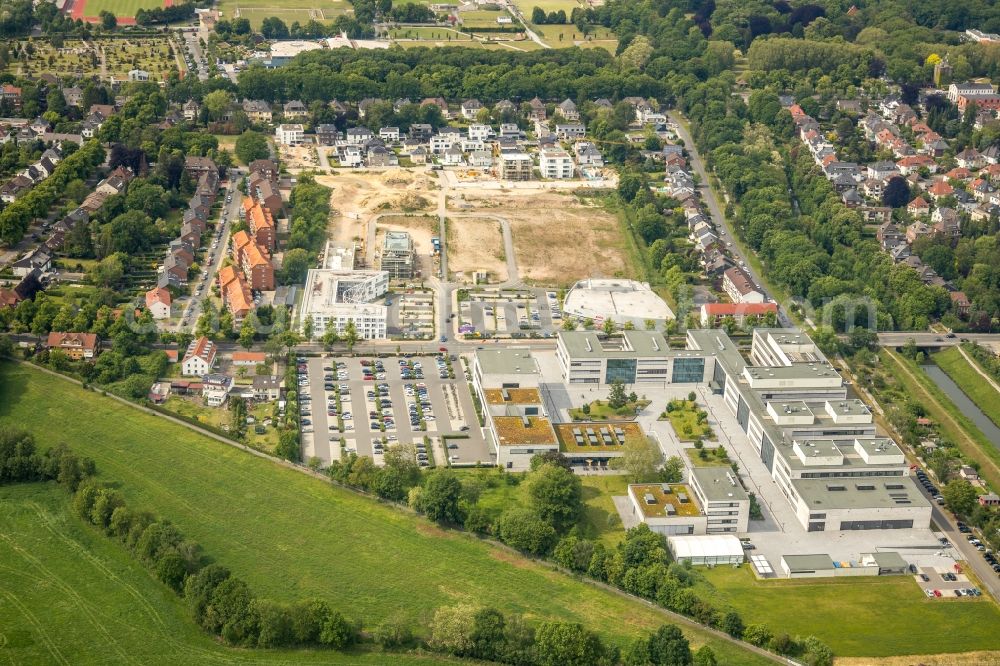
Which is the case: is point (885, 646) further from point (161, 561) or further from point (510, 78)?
point (510, 78)

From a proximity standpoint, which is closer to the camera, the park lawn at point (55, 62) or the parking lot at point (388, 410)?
the parking lot at point (388, 410)

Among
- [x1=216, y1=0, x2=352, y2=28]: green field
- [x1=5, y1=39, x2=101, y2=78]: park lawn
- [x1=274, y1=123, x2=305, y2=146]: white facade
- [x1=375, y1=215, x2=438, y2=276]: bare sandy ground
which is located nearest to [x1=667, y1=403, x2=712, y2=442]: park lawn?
[x1=375, y1=215, x2=438, y2=276]: bare sandy ground

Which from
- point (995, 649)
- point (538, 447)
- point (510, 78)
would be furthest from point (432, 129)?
point (995, 649)

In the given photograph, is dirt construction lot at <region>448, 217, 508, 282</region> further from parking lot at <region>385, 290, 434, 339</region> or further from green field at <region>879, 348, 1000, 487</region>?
green field at <region>879, 348, 1000, 487</region>

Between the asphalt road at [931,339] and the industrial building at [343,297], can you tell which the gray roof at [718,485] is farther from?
the industrial building at [343,297]

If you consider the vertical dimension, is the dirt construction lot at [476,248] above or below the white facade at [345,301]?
below

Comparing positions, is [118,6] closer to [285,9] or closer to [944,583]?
[285,9]

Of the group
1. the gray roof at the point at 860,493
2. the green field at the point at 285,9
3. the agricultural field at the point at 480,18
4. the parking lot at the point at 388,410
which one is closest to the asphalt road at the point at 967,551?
the gray roof at the point at 860,493
